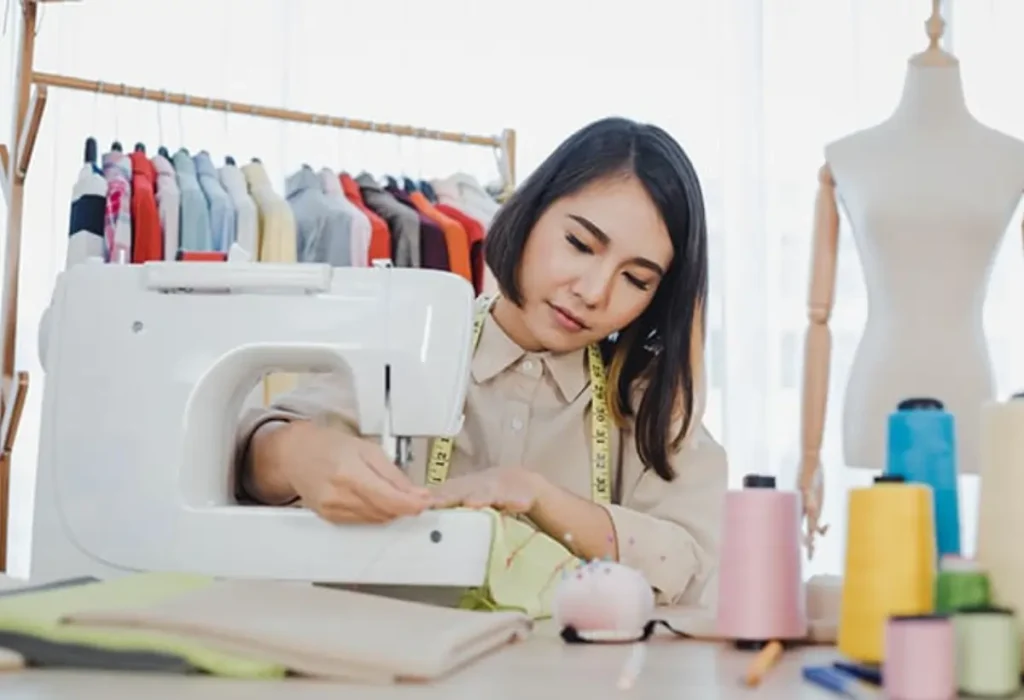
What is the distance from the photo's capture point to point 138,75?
→ 3.06m

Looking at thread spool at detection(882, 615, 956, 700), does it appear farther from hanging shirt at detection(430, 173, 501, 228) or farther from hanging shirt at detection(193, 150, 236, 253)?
hanging shirt at detection(430, 173, 501, 228)

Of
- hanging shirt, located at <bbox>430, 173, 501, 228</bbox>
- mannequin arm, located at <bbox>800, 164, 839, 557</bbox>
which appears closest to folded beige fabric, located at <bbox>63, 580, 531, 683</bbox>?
mannequin arm, located at <bbox>800, 164, 839, 557</bbox>

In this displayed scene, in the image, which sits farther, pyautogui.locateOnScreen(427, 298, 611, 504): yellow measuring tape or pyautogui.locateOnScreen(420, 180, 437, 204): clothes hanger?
pyautogui.locateOnScreen(420, 180, 437, 204): clothes hanger

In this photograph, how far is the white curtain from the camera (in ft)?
9.81

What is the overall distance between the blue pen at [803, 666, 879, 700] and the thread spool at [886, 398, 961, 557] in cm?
16

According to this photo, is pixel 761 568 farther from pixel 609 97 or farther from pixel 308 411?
pixel 609 97

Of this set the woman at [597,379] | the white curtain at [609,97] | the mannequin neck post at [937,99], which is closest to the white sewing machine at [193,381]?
the woman at [597,379]

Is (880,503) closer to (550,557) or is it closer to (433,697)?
(433,697)

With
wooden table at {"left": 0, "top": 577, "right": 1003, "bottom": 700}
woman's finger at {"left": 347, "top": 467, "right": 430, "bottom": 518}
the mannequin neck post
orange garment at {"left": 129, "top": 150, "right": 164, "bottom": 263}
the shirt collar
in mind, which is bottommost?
wooden table at {"left": 0, "top": 577, "right": 1003, "bottom": 700}

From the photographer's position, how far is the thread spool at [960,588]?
29.5 inches

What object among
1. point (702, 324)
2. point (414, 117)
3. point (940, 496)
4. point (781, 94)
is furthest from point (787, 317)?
point (940, 496)

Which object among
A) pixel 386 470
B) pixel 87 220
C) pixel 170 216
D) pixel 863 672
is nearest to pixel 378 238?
pixel 170 216

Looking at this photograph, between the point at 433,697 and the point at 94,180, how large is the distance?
1824 millimetres

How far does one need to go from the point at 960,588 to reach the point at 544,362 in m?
0.89
